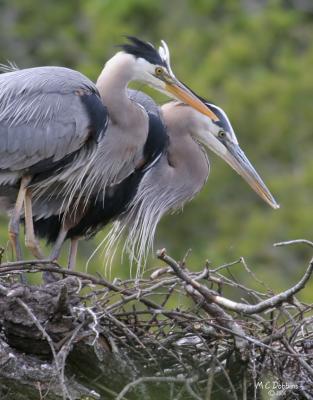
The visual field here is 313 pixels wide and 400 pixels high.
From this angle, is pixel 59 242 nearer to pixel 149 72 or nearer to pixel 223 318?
pixel 149 72

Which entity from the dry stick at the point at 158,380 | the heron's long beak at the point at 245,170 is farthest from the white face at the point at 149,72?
the dry stick at the point at 158,380

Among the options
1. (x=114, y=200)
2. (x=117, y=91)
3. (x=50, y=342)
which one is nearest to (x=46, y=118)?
(x=117, y=91)

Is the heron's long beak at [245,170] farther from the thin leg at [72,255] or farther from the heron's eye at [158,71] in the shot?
the thin leg at [72,255]

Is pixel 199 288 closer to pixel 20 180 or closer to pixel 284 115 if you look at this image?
pixel 20 180

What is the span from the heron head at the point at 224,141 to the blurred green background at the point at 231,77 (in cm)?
703

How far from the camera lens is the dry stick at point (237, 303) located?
211 inches

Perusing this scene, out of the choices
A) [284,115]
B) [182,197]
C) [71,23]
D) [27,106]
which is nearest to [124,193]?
[182,197]

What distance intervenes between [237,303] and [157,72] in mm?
2156

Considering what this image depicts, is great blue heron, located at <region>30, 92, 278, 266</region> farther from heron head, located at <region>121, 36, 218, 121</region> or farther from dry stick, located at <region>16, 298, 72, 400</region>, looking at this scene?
dry stick, located at <region>16, 298, 72, 400</region>

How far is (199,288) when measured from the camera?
5715 millimetres

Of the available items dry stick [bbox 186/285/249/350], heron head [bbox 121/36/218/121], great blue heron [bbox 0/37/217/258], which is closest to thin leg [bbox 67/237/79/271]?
great blue heron [bbox 0/37/217/258]

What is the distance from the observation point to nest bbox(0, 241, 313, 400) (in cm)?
586

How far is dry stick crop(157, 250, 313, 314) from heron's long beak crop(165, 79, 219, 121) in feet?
6.48

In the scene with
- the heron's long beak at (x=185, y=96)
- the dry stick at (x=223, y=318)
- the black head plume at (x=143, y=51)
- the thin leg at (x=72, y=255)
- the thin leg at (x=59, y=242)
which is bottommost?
the thin leg at (x=72, y=255)
